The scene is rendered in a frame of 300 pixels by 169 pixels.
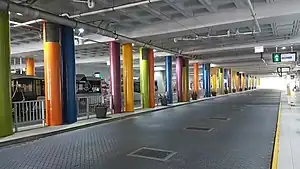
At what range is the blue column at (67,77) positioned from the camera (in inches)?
410

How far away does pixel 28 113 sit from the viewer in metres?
9.46

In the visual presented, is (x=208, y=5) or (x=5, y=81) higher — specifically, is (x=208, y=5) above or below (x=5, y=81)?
above

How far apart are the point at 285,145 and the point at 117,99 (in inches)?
366

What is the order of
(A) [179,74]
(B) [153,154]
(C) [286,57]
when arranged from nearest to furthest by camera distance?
(B) [153,154], (C) [286,57], (A) [179,74]

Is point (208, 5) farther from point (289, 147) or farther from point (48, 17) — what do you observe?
point (289, 147)

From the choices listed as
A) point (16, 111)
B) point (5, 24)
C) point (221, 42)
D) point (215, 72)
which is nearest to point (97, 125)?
point (16, 111)

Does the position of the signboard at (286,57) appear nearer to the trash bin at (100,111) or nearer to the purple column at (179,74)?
the purple column at (179,74)

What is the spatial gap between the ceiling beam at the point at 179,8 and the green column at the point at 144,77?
600 cm

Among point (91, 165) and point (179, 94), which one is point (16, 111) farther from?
point (179, 94)

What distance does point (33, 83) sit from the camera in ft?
46.6

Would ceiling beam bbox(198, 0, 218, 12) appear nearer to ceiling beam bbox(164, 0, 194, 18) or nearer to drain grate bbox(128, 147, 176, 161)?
ceiling beam bbox(164, 0, 194, 18)

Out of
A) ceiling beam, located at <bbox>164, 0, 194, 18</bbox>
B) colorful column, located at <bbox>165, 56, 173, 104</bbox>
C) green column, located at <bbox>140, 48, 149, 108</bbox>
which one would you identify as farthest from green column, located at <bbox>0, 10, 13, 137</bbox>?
colorful column, located at <bbox>165, 56, 173, 104</bbox>

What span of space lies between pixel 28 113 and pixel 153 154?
562 cm

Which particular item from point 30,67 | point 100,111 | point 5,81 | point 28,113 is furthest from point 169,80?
point 5,81
